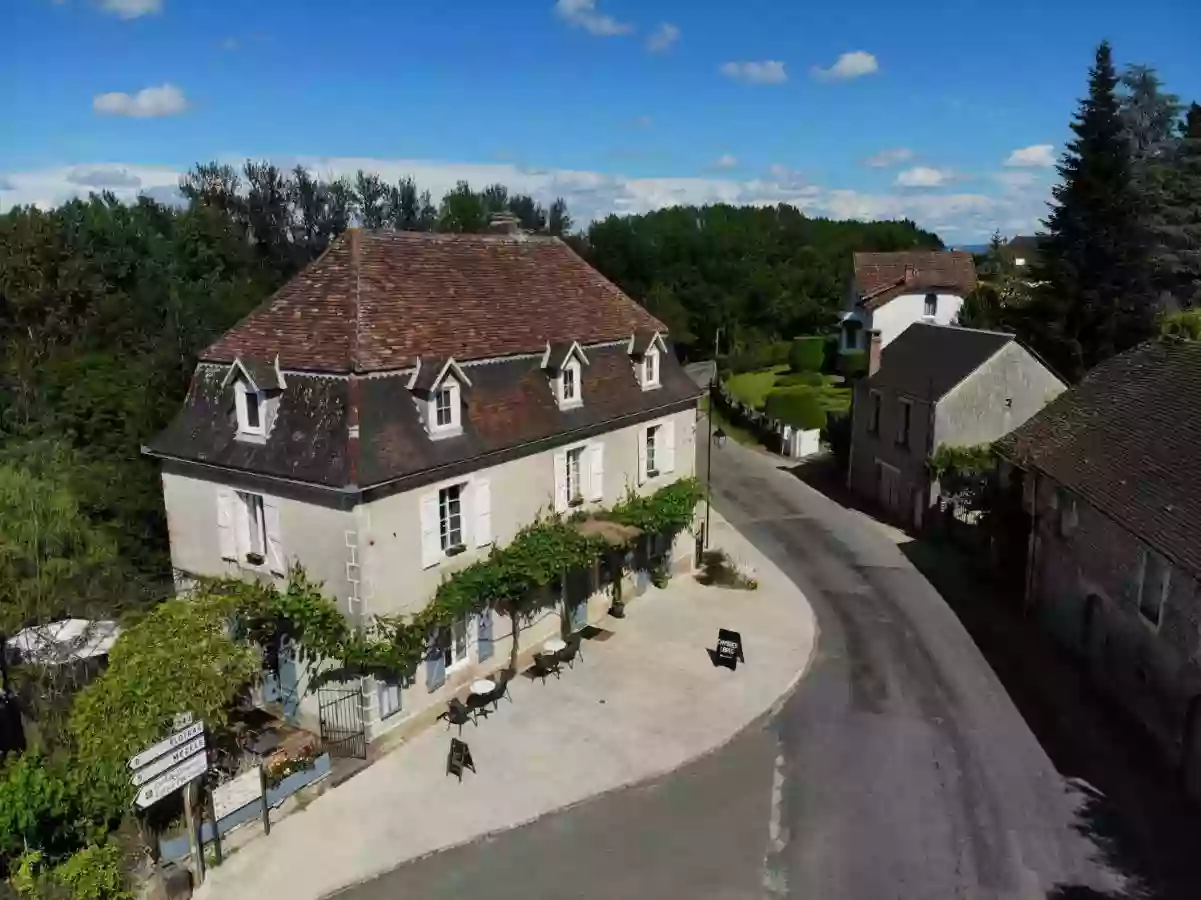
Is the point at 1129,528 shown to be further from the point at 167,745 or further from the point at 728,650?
the point at 167,745

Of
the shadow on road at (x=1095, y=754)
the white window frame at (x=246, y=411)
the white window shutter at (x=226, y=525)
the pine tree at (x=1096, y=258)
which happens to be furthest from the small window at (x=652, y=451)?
the pine tree at (x=1096, y=258)

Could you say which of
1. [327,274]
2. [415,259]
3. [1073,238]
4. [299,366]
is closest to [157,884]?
[299,366]

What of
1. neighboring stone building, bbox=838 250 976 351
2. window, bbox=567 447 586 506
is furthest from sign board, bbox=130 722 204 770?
neighboring stone building, bbox=838 250 976 351

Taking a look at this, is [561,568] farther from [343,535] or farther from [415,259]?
[415,259]

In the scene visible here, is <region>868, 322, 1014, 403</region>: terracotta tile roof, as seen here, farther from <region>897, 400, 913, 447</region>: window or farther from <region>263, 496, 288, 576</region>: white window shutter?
<region>263, 496, 288, 576</region>: white window shutter

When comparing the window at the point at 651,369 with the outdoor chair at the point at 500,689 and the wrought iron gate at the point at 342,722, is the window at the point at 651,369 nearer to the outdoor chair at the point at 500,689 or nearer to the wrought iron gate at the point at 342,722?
the outdoor chair at the point at 500,689

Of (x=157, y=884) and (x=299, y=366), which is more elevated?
(x=299, y=366)
